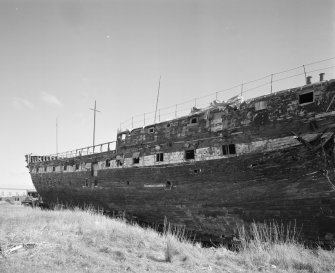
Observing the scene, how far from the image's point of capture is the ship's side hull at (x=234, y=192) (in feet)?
36.1

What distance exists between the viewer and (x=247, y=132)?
1316cm

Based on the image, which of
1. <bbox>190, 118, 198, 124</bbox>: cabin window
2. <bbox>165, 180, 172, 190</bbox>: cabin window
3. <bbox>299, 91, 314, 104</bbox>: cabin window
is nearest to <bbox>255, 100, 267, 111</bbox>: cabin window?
<bbox>299, 91, 314, 104</bbox>: cabin window

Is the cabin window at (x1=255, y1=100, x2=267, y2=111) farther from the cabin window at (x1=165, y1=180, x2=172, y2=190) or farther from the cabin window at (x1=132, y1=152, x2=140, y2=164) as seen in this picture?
the cabin window at (x1=132, y1=152, x2=140, y2=164)

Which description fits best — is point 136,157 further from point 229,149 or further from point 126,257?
point 126,257

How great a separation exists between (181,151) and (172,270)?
28.2 feet

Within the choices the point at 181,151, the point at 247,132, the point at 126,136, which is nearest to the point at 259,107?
the point at 247,132

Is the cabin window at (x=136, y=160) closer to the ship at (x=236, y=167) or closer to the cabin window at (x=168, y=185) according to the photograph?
the ship at (x=236, y=167)

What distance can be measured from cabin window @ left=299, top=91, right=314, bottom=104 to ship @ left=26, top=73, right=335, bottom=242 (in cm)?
2

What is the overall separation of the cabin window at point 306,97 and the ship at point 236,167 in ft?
0.05

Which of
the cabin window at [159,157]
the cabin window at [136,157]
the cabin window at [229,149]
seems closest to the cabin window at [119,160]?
the cabin window at [136,157]

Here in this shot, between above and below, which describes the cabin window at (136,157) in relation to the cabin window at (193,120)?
below

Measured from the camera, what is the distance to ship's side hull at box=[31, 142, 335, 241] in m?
11.0

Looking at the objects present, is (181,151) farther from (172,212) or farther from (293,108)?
(293,108)

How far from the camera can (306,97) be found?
11.8 meters
